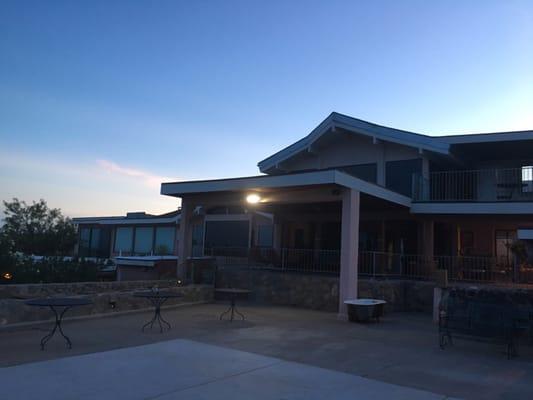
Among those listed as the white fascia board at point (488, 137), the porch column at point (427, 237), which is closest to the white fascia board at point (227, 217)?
the porch column at point (427, 237)

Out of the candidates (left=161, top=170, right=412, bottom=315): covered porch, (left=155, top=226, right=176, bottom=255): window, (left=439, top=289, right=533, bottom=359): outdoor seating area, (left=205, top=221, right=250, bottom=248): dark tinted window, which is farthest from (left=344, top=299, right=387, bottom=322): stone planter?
(left=155, top=226, right=176, bottom=255): window

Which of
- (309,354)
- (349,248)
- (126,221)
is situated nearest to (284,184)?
(349,248)

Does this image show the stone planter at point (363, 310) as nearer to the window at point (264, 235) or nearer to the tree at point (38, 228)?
the window at point (264, 235)

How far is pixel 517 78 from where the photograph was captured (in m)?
13.8

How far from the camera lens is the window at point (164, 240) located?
28.7 meters

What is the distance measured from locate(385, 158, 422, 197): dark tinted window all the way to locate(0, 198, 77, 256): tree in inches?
1027

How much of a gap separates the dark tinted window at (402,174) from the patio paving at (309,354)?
256 inches

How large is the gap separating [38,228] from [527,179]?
32944 millimetres

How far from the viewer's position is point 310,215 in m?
19.6

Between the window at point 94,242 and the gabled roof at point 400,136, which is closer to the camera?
the gabled roof at point 400,136

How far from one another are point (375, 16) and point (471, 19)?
257cm

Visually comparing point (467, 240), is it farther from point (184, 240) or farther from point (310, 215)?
point (184, 240)

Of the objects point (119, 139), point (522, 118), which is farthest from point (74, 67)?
point (522, 118)

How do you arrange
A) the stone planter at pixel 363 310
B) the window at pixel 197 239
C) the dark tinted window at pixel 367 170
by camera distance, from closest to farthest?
the stone planter at pixel 363 310
the dark tinted window at pixel 367 170
the window at pixel 197 239
